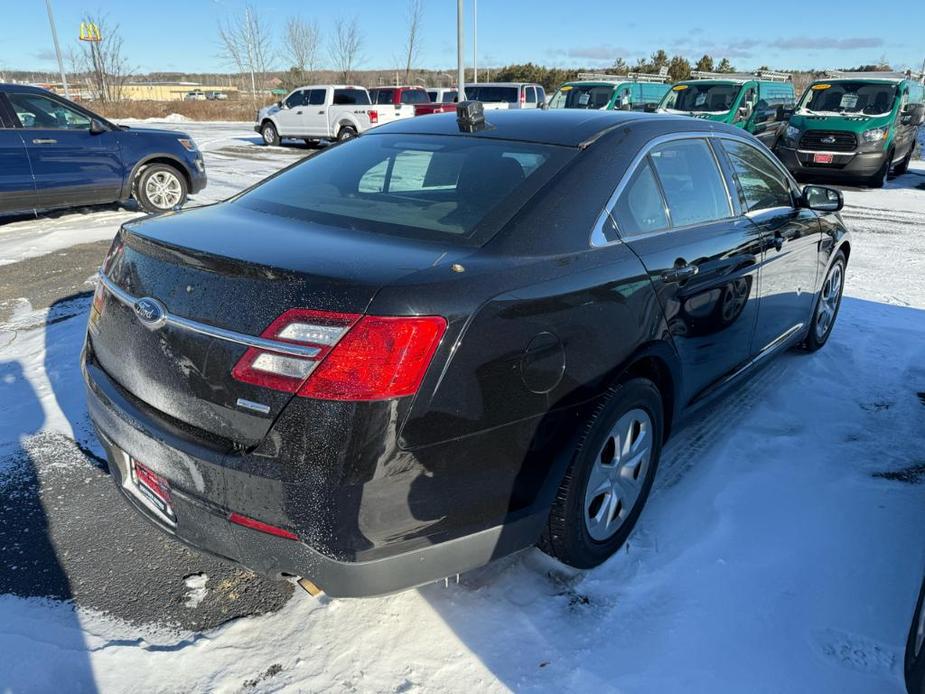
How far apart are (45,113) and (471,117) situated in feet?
24.6

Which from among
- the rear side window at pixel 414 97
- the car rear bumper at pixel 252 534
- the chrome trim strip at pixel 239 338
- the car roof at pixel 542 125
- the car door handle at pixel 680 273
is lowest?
the car rear bumper at pixel 252 534

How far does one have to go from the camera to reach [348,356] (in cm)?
185

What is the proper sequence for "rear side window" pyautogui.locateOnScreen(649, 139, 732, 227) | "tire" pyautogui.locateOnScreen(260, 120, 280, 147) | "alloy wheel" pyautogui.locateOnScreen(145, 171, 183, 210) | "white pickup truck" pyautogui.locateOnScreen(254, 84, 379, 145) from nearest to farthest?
"rear side window" pyautogui.locateOnScreen(649, 139, 732, 227) → "alloy wheel" pyautogui.locateOnScreen(145, 171, 183, 210) → "white pickup truck" pyautogui.locateOnScreen(254, 84, 379, 145) → "tire" pyautogui.locateOnScreen(260, 120, 280, 147)

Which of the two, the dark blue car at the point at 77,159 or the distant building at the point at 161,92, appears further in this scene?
the distant building at the point at 161,92

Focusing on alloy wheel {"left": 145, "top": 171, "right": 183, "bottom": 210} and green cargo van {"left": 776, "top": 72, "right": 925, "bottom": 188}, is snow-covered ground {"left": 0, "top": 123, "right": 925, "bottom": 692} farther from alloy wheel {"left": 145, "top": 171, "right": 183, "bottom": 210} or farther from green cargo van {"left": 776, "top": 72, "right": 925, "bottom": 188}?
green cargo van {"left": 776, "top": 72, "right": 925, "bottom": 188}

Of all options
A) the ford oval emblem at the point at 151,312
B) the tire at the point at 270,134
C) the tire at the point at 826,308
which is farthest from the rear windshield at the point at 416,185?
the tire at the point at 270,134

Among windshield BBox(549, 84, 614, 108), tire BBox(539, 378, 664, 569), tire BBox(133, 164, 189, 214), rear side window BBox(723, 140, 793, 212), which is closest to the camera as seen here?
tire BBox(539, 378, 664, 569)

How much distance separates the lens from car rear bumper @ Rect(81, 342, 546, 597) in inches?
77.7

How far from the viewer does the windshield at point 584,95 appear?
19141mm

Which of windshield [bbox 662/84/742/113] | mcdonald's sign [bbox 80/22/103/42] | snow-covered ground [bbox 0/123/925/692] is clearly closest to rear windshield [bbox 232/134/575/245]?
snow-covered ground [bbox 0/123/925/692]

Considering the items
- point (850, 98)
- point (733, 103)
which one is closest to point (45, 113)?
point (733, 103)

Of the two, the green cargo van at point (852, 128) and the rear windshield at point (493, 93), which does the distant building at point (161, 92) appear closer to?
the rear windshield at point (493, 93)

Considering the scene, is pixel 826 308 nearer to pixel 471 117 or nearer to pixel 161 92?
pixel 471 117

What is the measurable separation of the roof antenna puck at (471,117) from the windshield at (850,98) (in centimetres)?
→ 1445
